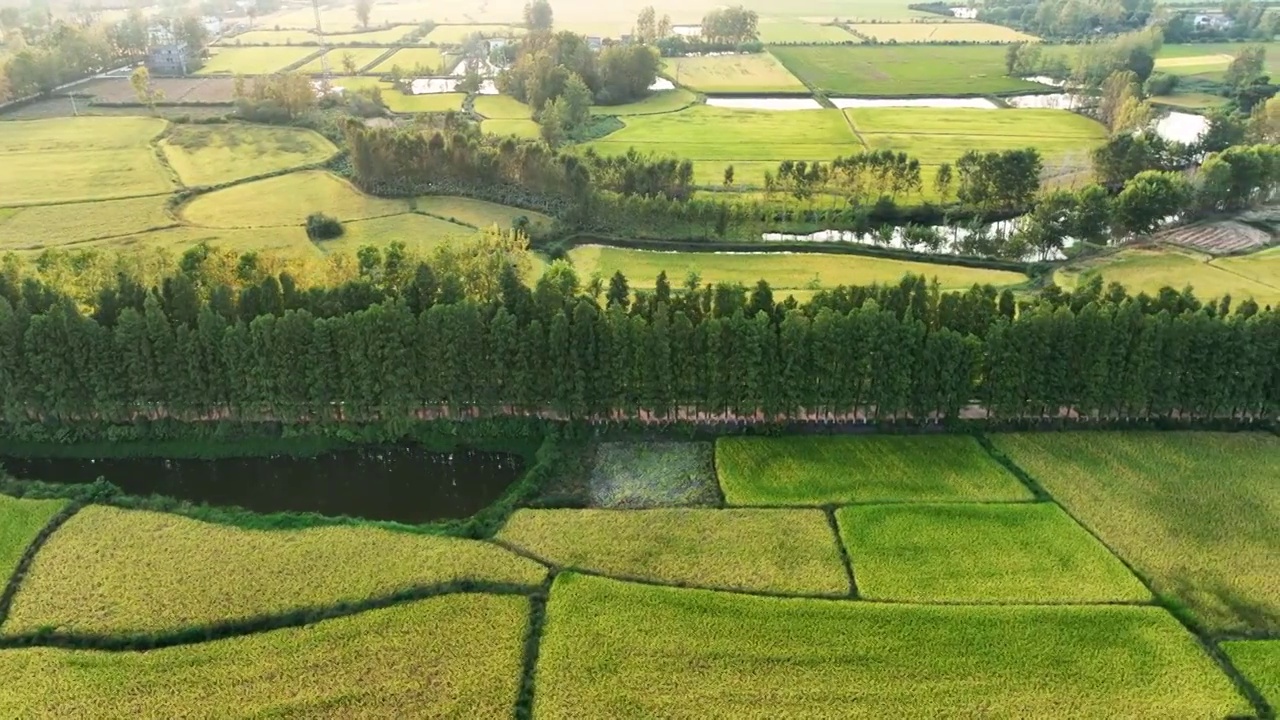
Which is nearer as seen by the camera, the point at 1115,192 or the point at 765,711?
the point at 765,711

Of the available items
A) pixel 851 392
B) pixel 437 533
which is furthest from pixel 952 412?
pixel 437 533

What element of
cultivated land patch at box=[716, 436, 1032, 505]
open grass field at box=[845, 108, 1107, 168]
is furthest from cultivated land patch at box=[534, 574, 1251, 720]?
open grass field at box=[845, 108, 1107, 168]

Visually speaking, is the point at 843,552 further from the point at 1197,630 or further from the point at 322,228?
the point at 322,228

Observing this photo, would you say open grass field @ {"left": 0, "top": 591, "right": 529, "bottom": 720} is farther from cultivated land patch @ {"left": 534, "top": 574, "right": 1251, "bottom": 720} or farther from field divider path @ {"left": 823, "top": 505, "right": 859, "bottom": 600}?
field divider path @ {"left": 823, "top": 505, "right": 859, "bottom": 600}

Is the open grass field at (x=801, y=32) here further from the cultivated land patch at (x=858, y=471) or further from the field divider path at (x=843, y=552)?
the field divider path at (x=843, y=552)

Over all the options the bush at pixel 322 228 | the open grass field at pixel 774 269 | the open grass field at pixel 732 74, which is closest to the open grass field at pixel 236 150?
the bush at pixel 322 228

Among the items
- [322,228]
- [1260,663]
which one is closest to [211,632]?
[1260,663]

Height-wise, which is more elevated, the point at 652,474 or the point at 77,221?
the point at 77,221

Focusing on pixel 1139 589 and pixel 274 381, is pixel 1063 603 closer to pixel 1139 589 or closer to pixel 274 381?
pixel 1139 589
